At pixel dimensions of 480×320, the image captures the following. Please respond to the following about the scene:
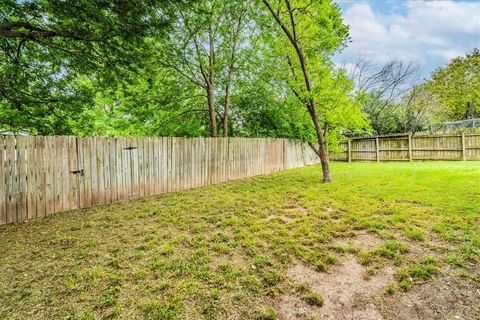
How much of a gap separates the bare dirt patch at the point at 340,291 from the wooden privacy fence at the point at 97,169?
4550mm

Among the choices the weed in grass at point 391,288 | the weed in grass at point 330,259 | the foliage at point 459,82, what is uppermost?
the foliage at point 459,82

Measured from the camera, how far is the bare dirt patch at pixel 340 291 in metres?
1.94

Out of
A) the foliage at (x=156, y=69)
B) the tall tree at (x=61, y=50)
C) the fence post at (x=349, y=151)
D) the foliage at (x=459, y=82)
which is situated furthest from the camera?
the foliage at (x=459, y=82)

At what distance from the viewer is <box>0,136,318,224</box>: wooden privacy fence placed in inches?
162

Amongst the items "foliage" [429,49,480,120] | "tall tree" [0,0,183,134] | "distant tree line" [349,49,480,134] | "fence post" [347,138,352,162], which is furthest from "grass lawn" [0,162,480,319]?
"foliage" [429,49,480,120]

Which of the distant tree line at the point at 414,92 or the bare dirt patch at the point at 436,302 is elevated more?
the distant tree line at the point at 414,92

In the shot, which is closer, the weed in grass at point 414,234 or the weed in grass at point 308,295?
the weed in grass at point 308,295

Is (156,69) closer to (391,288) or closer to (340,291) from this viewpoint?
(340,291)

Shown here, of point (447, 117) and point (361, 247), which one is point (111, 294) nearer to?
point (361, 247)

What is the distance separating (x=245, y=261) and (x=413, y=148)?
1420 centimetres

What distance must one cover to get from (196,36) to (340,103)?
18.5 ft

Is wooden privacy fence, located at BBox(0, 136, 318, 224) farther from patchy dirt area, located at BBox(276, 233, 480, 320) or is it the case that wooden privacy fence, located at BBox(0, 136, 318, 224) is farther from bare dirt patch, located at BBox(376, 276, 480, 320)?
bare dirt patch, located at BBox(376, 276, 480, 320)

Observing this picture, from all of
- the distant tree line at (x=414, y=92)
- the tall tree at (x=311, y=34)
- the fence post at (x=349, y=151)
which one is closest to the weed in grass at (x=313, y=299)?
the tall tree at (x=311, y=34)

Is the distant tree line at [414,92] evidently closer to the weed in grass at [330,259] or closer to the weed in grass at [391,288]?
the weed in grass at [330,259]
